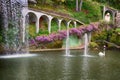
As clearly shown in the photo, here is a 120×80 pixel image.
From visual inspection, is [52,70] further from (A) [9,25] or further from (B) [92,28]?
(B) [92,28]

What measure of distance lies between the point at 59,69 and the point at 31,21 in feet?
82.4

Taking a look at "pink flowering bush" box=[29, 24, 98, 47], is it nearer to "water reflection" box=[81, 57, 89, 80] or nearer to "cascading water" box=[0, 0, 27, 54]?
"cascading water" box=[0, 0, 27, 54]

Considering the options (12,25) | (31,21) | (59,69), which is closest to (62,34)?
(31,21)

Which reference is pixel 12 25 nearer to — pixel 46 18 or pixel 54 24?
pixel 46 18

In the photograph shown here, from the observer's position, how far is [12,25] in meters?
51.4

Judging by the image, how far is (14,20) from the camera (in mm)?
52469

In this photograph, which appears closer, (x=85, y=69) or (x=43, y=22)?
(x=85, y=69)

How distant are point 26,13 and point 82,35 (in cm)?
1048

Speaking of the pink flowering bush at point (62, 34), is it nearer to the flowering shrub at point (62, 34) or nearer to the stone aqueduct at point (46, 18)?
the flowering shrub at point (62, 34)

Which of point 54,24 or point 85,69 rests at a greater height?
point 54,24

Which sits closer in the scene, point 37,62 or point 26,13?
point 37,62

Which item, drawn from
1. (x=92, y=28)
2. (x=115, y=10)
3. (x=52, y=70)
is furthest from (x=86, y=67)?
(x=115, y=10)

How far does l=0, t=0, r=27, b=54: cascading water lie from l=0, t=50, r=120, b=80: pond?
997 cm

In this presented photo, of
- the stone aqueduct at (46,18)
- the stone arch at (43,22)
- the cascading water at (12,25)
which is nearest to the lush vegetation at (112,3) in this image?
the stone aqueduct at (46,18)
